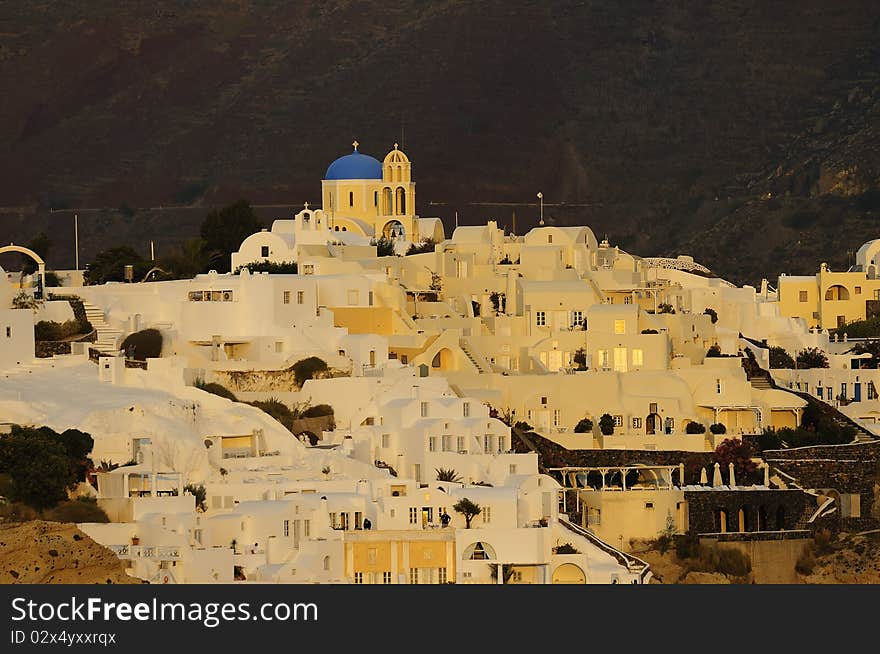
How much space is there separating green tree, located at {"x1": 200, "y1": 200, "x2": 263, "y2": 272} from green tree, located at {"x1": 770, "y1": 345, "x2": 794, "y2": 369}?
1618 cm

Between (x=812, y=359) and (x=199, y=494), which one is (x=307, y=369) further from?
(x=812, y=359)

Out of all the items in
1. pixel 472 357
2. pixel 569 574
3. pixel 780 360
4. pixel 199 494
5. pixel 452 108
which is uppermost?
pixel 452 108

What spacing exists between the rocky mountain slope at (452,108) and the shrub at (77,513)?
75072 millimetres

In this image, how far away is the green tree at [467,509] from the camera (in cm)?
6544

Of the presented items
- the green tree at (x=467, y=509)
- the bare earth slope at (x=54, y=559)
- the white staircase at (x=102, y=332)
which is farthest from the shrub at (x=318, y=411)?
the bare earth slope at (x=54, y=559)

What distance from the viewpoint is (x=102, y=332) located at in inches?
3093

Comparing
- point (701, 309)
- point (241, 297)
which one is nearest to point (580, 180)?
point (701, 309)

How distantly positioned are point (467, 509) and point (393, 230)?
30.9 meters

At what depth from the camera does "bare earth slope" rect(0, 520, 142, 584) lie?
5966 cm

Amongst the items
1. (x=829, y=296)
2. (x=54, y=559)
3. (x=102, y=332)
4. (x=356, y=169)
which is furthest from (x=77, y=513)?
(x=829, y=296)

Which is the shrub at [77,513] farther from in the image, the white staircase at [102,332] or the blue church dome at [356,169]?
the blue church dome at [356,169]

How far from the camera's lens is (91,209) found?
507 feet

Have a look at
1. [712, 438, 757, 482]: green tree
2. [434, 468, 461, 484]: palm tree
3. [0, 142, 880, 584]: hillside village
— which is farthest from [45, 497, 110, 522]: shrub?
[712, 438, 757, 482]: green tree

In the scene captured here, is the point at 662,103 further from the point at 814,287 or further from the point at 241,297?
the point at 241,297
